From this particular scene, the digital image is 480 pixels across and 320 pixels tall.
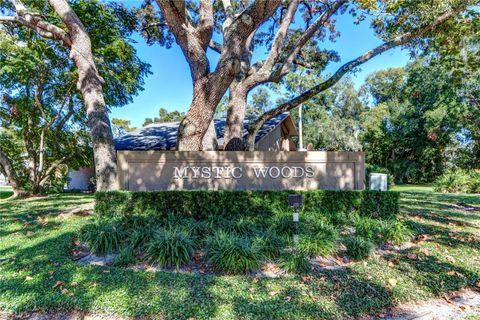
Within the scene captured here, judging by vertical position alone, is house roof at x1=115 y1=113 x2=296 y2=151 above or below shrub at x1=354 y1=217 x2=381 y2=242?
above

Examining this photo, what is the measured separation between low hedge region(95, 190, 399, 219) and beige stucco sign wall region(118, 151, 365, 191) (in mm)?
725

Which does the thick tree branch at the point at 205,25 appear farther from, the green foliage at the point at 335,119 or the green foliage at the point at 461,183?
the green foliage at the point at 335,119

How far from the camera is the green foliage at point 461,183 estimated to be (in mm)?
15555

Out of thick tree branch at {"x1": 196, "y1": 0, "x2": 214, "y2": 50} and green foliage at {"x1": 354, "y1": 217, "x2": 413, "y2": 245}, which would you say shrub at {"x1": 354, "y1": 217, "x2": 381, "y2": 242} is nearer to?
green foliage at {"x1": 354, "y1": 217, "x2": 413, "y2": 245}

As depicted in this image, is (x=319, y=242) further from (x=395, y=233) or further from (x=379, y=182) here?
(x=379, y=182)

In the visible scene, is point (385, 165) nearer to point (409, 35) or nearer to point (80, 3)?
point (409, 35)

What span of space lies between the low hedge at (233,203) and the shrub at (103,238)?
4.23 feet

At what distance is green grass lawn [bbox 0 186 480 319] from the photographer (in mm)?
3254

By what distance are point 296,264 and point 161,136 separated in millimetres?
13334

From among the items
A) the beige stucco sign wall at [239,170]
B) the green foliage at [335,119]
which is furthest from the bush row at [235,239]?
the green foliage at [335,119]

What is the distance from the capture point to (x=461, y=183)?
52.3 ft

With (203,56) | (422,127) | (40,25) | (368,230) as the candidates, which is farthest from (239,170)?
(422,127)

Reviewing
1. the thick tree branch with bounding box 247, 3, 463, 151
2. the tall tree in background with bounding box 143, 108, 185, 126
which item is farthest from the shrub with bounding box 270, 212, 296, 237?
the tall tree in background with bounding box 143, 108, 185, 126

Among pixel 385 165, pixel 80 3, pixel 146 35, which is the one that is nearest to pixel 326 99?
pixel 385 165
